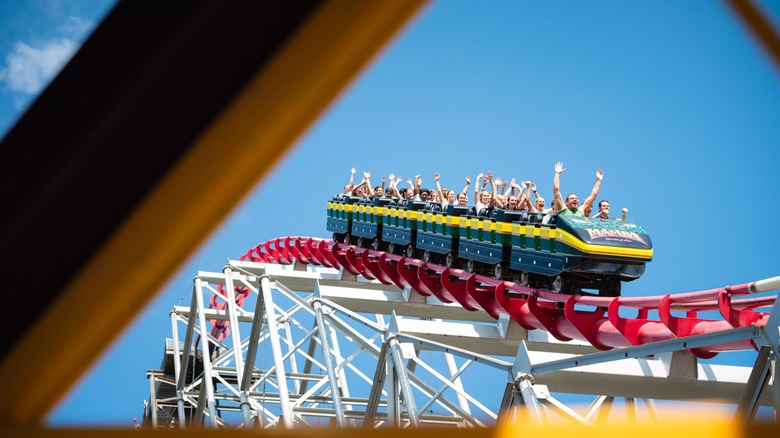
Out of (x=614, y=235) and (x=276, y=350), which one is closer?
(x=614, y=235)

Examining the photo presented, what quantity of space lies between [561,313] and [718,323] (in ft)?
6.39

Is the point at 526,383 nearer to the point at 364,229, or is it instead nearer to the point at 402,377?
the point at 402,377

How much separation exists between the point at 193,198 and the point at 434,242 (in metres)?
10.1

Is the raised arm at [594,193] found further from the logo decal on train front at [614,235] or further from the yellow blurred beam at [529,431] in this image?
the yellow blurred beam at [529,431]

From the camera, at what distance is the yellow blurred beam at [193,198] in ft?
2.55

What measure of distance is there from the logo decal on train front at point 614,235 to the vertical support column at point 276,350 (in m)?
3.07

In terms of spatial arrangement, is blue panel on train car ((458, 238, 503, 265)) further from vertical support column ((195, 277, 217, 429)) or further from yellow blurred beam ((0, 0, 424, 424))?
yellow blurred beam ((0, 0, 424, 424))

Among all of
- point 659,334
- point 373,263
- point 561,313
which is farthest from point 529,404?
point 373,263

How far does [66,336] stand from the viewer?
2.72 feet

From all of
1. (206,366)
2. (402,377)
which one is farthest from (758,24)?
(206,366)

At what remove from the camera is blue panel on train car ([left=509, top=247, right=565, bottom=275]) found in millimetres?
7859

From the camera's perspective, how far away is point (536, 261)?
326 inches

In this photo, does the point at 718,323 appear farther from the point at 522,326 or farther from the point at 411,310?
the point at 411,310

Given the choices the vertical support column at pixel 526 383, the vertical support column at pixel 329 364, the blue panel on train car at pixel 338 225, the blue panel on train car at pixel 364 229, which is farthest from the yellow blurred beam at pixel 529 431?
the blue panel on train car at pixel 338 225
